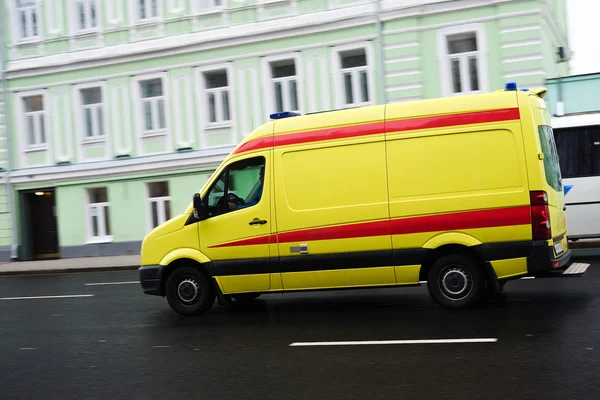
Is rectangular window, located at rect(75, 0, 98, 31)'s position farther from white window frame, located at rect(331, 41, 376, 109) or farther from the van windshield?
the van windshield

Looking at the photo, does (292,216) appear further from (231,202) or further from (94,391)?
(94,391)

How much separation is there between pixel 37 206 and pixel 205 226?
19.0 meters

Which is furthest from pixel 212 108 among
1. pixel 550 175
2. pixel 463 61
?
pixel 550 175

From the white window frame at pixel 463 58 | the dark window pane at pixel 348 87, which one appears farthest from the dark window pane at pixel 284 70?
the white window frame at pixel 463 58

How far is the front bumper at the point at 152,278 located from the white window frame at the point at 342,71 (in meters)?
13.0

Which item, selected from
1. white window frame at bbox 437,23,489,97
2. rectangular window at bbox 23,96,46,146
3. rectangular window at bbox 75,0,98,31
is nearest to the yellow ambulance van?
white window frame at bbox 437,23,489,97

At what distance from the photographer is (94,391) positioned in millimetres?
6645

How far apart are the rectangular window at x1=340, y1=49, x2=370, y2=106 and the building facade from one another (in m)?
0.04

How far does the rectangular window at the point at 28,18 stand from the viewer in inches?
1059

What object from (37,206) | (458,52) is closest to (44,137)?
(37,206)

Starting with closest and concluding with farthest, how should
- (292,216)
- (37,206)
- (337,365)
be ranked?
(337,365)
(292,216)
(37,206)

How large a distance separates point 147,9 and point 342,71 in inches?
273

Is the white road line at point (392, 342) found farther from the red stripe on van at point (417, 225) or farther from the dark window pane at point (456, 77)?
the dark window pane at point (456, 77)

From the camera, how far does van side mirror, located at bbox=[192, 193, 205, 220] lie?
10133 mm
